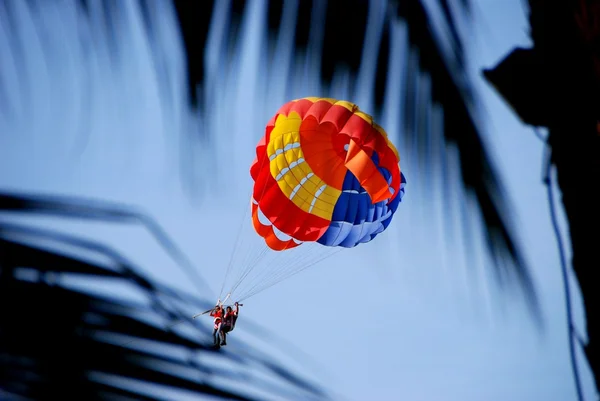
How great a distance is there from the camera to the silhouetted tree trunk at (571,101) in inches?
43.3

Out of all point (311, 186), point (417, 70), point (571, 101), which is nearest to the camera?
point (417, 70)

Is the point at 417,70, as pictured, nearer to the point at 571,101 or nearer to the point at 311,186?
the point at 571,101

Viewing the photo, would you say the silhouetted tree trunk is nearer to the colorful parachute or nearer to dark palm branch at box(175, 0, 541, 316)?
dark palm branch at box(175, 0, 541, 316)

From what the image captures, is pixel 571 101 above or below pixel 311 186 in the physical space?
below

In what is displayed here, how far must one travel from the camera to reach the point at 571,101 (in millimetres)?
1100

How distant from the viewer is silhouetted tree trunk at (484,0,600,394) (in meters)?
1.10

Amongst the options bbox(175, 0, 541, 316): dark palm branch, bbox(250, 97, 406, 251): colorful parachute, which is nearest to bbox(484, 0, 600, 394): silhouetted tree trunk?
bbox(175, 0, 541, 316): dark palm branch

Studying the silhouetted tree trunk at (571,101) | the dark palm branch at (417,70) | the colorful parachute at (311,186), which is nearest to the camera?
the dark palm branch at (417,70)

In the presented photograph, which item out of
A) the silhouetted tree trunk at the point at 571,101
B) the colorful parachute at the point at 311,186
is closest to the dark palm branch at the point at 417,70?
the silhouetted tree trunk at the point at 571,101

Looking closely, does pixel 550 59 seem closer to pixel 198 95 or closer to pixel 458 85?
pixel 458 85

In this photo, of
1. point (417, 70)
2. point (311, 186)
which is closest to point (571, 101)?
point (417, 70)

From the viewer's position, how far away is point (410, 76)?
0.93 meters

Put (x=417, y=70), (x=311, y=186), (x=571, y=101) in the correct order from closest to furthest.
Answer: (x=417, y=70) < (x=571, y=101) < (x=311, y=186)

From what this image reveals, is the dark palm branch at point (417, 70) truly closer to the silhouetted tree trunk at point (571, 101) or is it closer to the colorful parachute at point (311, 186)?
the silhouetted tree trunk at point (571, 101)
